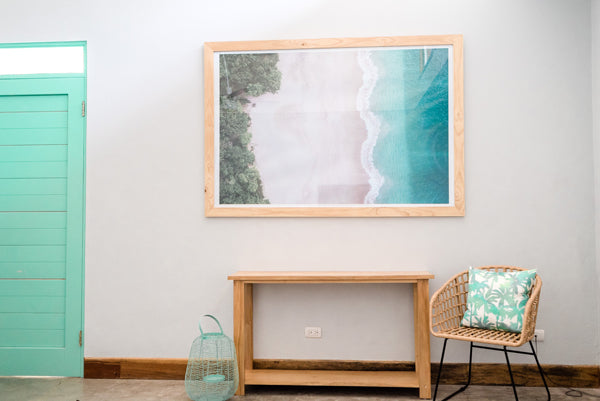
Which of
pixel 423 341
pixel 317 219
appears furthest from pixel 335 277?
pixel 423 341

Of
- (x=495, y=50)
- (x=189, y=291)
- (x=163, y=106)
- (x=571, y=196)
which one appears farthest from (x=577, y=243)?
(x=163, y=106)

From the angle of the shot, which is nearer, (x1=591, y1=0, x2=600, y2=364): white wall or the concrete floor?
the concrete floor

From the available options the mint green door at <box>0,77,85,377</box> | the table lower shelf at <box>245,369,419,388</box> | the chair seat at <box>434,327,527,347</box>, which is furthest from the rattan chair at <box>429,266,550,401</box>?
the mint green door at <box>0,77,85,377</box>

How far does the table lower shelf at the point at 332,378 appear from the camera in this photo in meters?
3.13

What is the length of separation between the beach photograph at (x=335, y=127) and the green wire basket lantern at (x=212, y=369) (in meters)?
0.95

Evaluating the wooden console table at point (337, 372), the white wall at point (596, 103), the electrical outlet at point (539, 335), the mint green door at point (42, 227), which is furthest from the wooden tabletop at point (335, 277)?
the mint green door at point (42, 227)

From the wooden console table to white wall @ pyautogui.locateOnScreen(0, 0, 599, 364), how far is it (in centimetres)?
18

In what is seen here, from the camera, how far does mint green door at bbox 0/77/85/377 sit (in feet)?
11.8

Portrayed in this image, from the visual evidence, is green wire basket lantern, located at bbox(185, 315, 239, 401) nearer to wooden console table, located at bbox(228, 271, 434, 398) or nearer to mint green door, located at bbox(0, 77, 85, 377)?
wooden console table, located at bbox(228, 271, 434, 398)

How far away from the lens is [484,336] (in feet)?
9.30

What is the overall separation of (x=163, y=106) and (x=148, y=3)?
759mm

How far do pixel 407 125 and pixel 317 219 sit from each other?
0.89 metres

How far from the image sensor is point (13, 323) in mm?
3611

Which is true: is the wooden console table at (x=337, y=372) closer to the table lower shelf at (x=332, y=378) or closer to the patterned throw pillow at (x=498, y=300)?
the table lower shelf at (x=332, y=378)
